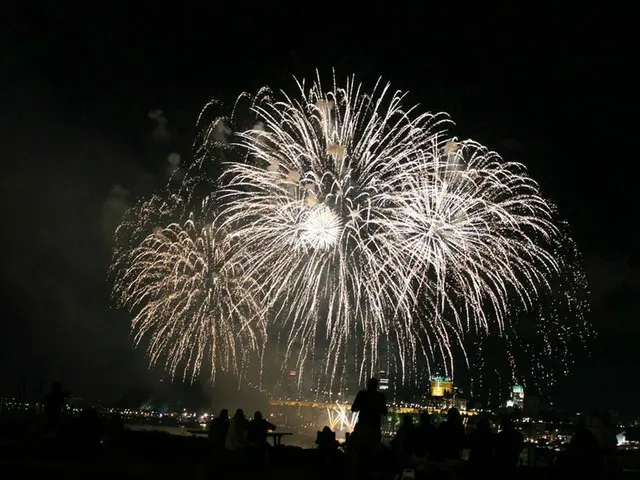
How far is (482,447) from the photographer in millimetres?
12305

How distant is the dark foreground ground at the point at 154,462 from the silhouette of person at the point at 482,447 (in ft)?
0.58

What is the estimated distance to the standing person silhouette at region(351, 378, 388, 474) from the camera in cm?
1287

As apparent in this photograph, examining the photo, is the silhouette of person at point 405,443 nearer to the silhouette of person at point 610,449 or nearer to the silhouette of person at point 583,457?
the silhouette of person at point 583,457

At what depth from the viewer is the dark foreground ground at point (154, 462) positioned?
13203 millimetres

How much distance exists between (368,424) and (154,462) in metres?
6.23

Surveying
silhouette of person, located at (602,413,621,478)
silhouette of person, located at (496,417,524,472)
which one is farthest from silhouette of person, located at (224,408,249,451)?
silhouette of person, located at (602,413,621,478)

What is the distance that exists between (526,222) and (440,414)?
14392cm

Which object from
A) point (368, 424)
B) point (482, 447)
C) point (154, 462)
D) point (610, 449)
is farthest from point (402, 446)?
point (154, 462)

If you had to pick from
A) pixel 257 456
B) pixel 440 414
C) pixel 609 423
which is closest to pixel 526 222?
pixel 609 423

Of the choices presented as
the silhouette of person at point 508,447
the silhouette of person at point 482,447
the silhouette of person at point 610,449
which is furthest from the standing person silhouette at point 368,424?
the silhouette of person at point 610,449

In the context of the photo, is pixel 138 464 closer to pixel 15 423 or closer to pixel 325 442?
pixel 325 442

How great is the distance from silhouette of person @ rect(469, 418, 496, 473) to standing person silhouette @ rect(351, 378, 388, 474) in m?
1.52

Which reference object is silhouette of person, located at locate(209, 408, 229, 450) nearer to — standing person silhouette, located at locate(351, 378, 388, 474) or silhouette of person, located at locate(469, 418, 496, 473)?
standing person silhouette, located at locate(351, 378, 388, 474)

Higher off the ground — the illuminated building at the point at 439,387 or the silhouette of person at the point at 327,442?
the illuminated building at the point at 439,387
